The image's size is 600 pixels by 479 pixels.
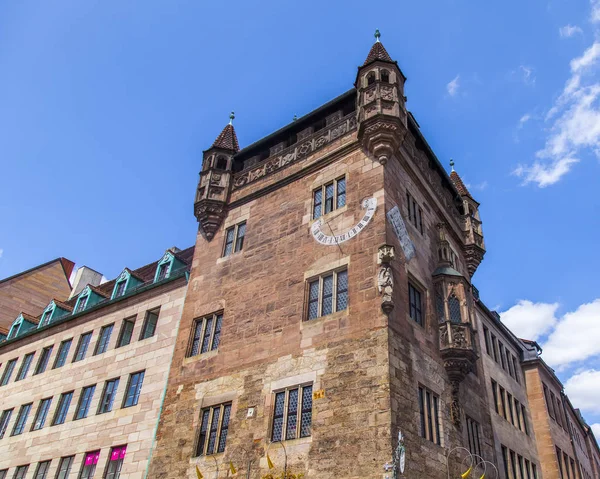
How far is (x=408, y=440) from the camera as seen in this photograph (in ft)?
51.6

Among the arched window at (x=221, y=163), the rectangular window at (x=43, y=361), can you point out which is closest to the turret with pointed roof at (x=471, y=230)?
the arched window at (x=221, y=163)

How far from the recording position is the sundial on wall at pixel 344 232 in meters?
19.6

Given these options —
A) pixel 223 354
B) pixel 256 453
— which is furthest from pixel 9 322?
pixel 256 453

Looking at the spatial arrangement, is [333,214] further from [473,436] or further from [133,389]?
[133,389]

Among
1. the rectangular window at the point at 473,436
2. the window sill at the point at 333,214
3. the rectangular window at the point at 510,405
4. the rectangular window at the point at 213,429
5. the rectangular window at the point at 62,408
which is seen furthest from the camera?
the rectangular window at the point at 510,405

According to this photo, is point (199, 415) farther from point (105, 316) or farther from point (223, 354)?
point (105, 316)

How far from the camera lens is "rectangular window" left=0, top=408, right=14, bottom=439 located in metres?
29.5

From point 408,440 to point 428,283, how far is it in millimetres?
6944

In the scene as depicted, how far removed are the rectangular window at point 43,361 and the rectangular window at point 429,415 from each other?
22.3 metres

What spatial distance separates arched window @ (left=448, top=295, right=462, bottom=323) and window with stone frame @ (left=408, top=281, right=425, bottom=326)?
1.42m

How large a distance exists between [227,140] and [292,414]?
15.4 m

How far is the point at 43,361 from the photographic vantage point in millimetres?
31359

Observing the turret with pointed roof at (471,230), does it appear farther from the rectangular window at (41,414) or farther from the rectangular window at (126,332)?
the rectangular window at (41,414)

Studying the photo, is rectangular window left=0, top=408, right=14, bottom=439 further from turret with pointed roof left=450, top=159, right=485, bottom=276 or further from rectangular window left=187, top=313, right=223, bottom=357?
turret with pointed roof left=450, top=159, right=485, bottom=276
